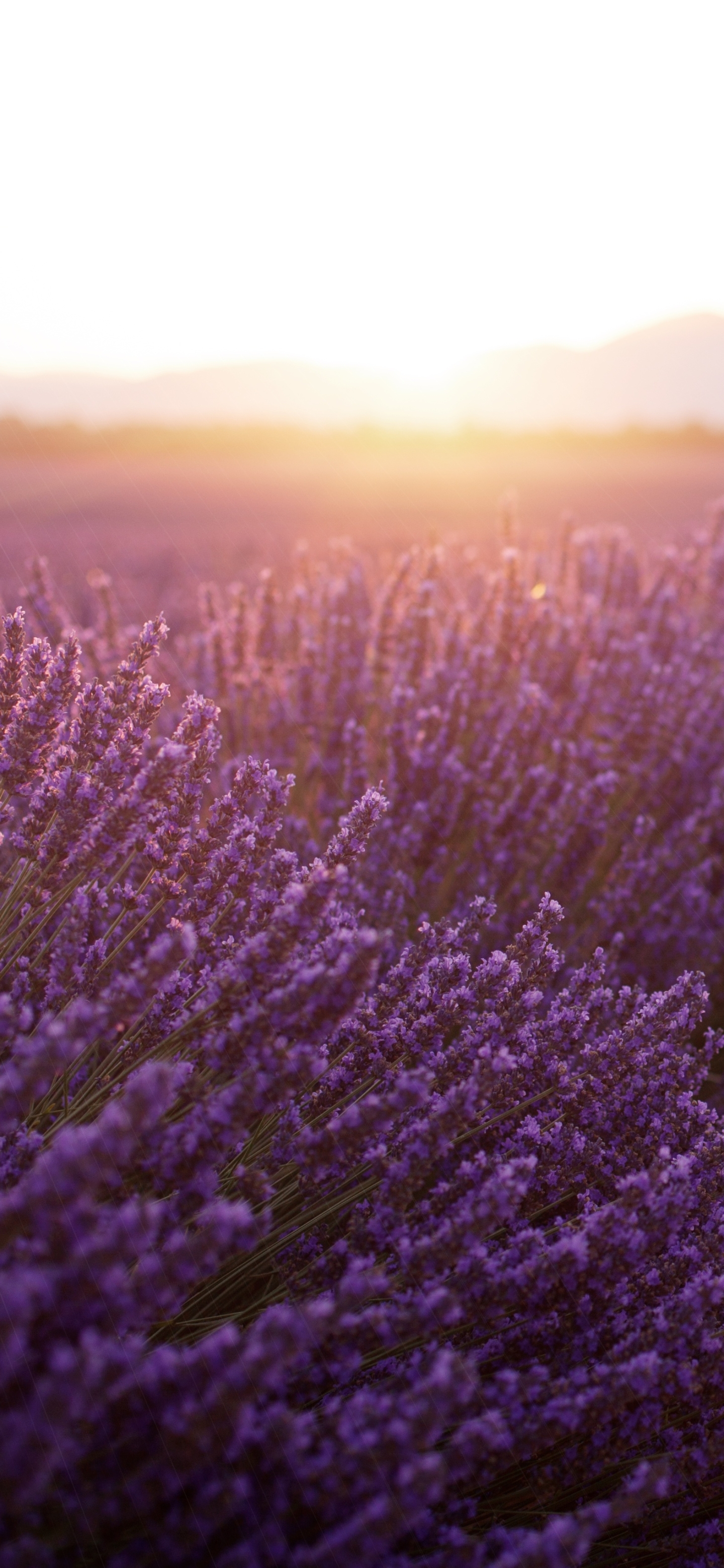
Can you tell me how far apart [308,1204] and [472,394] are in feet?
290

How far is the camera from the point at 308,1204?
158 centimetres

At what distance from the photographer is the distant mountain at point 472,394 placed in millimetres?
25500

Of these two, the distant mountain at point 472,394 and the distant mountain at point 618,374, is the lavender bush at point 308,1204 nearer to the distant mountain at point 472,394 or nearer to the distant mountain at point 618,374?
the distant mountain at point 472,394

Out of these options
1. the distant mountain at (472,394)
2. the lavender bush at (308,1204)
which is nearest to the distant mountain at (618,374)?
the distant mountain at (472,394)

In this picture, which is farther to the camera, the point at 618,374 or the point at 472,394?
the point at 618,374

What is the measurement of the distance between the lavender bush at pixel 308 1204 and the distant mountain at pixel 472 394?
62.0 ft

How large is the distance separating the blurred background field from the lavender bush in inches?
111

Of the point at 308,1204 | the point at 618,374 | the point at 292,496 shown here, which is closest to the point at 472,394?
the point at 618,374

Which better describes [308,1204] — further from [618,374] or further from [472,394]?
[618,374]

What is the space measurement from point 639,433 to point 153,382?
246ft

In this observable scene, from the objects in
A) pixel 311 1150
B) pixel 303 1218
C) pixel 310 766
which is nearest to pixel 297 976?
pixel 311 1150

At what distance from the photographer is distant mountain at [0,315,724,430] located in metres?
25.5

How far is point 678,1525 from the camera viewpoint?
161 centimetres

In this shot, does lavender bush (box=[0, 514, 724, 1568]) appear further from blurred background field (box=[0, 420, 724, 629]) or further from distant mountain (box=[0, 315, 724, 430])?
distant mountain (box=[0, 315, 724, 430])
